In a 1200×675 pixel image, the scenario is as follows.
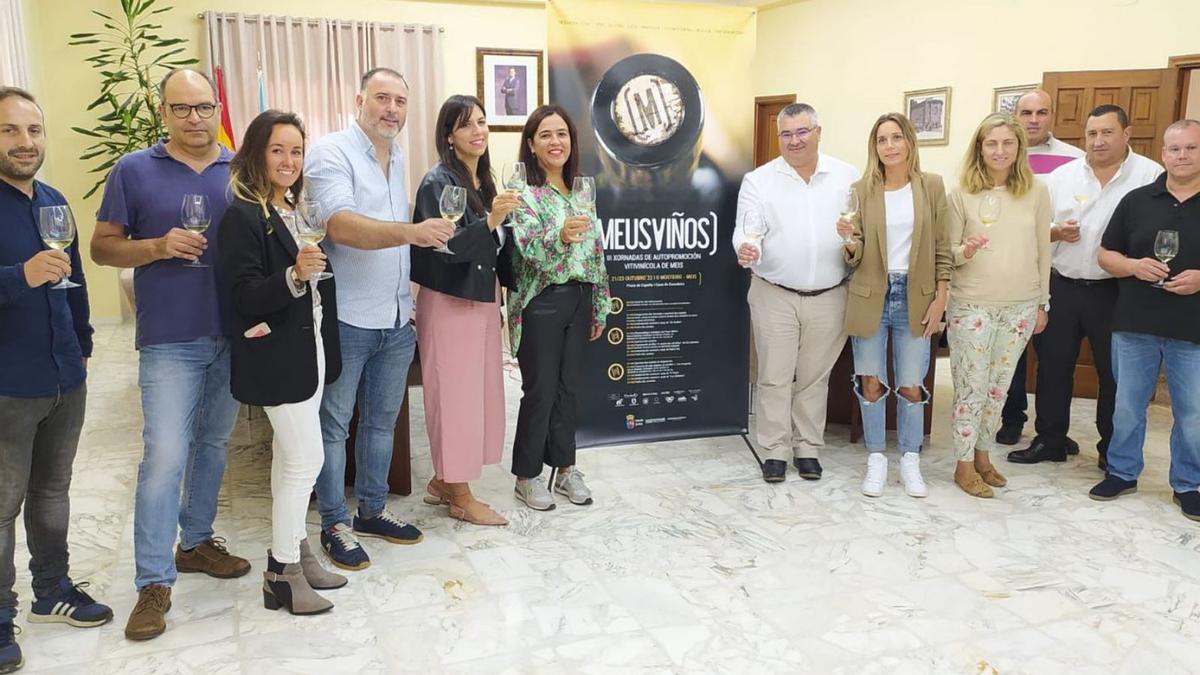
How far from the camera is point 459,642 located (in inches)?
98.3

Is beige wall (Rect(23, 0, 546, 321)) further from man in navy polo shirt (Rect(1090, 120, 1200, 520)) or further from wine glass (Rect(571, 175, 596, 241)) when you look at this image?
man in navy polo shirt (Rect(1090, 120, 1200, 520))

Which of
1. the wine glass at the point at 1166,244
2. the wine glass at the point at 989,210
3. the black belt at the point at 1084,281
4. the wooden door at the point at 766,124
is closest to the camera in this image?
the wine glass at the point at 1166,244

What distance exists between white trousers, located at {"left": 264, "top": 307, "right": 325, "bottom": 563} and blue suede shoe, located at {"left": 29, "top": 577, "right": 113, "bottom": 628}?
1.80 ft

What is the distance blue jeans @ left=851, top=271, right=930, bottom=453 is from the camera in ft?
11.7

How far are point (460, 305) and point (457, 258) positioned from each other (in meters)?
0.25

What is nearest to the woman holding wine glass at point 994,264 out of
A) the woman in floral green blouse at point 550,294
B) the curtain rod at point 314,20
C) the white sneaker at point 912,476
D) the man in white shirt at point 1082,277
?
the white sneaker at point 912,476

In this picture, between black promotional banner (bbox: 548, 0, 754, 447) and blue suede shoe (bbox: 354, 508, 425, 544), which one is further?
black promotional banner (bbox: 548, 0, 754, 447)

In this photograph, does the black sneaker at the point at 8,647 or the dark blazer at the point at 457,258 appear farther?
the dark blazer at the point at 457,258

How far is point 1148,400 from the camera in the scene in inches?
140

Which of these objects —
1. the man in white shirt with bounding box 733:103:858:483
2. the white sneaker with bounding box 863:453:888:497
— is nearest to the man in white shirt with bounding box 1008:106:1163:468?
the white sneaker with bounding box 863:453:888:497

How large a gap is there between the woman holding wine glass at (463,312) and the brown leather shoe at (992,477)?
209 cm

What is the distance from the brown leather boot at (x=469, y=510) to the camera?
337 centimetres

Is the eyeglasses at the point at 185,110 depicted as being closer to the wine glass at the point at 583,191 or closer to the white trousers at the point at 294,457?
the white trousers at the point at 294,457

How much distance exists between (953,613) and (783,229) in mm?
1628
